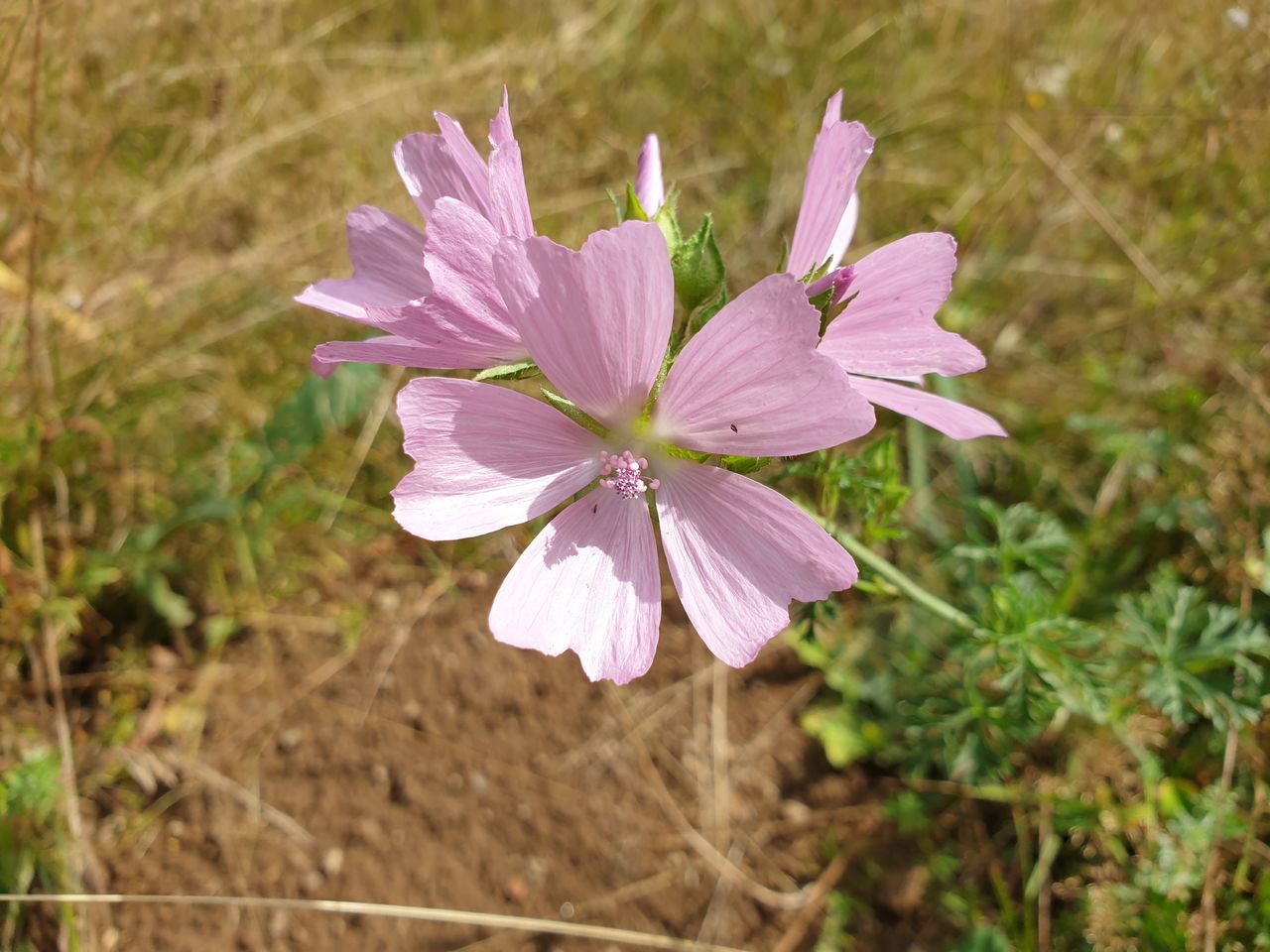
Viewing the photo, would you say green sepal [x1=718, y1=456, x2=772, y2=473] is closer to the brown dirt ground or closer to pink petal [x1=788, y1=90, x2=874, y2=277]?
pink petal [x1=788, y1=90, x2=874, y2=277]

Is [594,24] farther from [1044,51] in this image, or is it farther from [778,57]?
[1044,51]

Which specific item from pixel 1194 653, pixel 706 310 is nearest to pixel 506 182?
pixel 706 310

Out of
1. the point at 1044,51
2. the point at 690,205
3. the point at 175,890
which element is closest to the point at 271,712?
the point at 175,890

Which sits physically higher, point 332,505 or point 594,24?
point 594,24

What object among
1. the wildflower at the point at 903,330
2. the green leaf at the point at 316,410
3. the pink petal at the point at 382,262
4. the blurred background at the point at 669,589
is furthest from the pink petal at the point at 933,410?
the green leaf at the point at 316,410

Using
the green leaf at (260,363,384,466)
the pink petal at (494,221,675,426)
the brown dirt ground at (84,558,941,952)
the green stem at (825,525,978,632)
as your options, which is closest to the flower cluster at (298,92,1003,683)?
the pink petal at (494,221,675,426)

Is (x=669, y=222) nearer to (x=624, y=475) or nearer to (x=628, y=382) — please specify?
(x=628, y=382)
